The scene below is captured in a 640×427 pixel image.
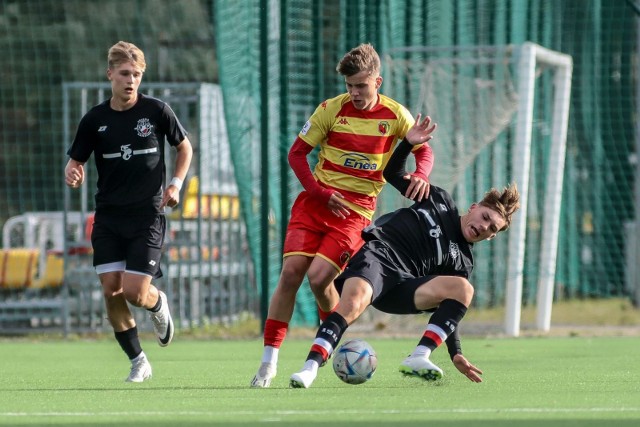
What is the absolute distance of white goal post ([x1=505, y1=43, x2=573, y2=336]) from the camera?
12.3m

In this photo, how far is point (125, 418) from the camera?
558 cm

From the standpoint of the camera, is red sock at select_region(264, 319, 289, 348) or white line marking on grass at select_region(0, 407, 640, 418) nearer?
white line marking on grass at select_region(0, 407, 640, 418)

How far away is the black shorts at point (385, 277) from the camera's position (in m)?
6.95

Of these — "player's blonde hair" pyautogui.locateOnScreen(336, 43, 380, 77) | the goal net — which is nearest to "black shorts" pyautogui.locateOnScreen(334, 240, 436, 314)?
"player's blonde hair" pyautogui.locateOnScreen(336, 43, 380, 77)

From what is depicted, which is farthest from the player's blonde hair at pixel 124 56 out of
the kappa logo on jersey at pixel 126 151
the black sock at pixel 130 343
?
the black sock at pixel 130 343

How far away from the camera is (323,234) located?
7465 mm

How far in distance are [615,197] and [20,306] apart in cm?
873

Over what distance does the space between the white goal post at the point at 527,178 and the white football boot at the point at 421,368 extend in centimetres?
555

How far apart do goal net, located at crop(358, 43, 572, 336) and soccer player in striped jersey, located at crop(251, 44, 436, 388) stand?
4.88 metres

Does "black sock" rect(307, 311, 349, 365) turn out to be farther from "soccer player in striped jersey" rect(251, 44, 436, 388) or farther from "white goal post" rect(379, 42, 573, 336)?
"white goal post" rect(379, 42, 573, 336)

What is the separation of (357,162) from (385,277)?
0.81m

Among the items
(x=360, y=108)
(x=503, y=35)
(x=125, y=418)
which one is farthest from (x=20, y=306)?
(x=125, y=418)

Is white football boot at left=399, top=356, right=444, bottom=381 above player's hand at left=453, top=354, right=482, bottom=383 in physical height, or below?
above

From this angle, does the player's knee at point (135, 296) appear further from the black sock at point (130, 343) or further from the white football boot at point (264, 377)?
the white football boot at point (264, 377)
